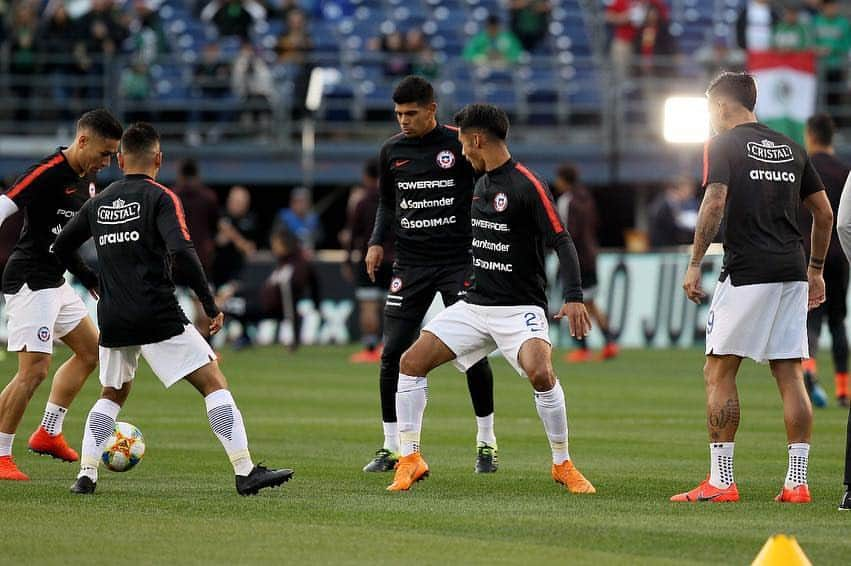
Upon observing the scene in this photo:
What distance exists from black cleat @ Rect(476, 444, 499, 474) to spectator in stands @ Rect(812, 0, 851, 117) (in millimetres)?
18858

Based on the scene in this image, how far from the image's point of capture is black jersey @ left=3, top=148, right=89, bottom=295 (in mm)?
11109

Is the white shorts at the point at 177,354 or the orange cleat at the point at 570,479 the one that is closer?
the white shorts at the point at 177,354

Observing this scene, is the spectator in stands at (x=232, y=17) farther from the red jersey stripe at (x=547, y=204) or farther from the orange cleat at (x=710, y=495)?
the orange cleat at (x=710, y=495)

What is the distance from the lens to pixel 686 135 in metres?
28.2

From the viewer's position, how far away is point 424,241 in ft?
38.1

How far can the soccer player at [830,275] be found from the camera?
1562cm

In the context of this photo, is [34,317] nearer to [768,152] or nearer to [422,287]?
[422,287]

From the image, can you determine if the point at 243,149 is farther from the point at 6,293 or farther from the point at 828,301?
the point at 6,293

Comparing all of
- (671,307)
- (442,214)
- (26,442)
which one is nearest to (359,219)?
(671,307)

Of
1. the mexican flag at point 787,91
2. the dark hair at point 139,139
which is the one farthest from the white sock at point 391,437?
the mexican flag at point 787,91

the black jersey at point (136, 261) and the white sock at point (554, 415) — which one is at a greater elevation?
the black jersey at point (136, 261)

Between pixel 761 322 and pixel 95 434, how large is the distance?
3833 millimetres

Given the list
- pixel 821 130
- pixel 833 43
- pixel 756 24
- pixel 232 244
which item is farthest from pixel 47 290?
pixel 833 43

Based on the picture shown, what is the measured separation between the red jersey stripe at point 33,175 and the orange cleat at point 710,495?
176 inches
